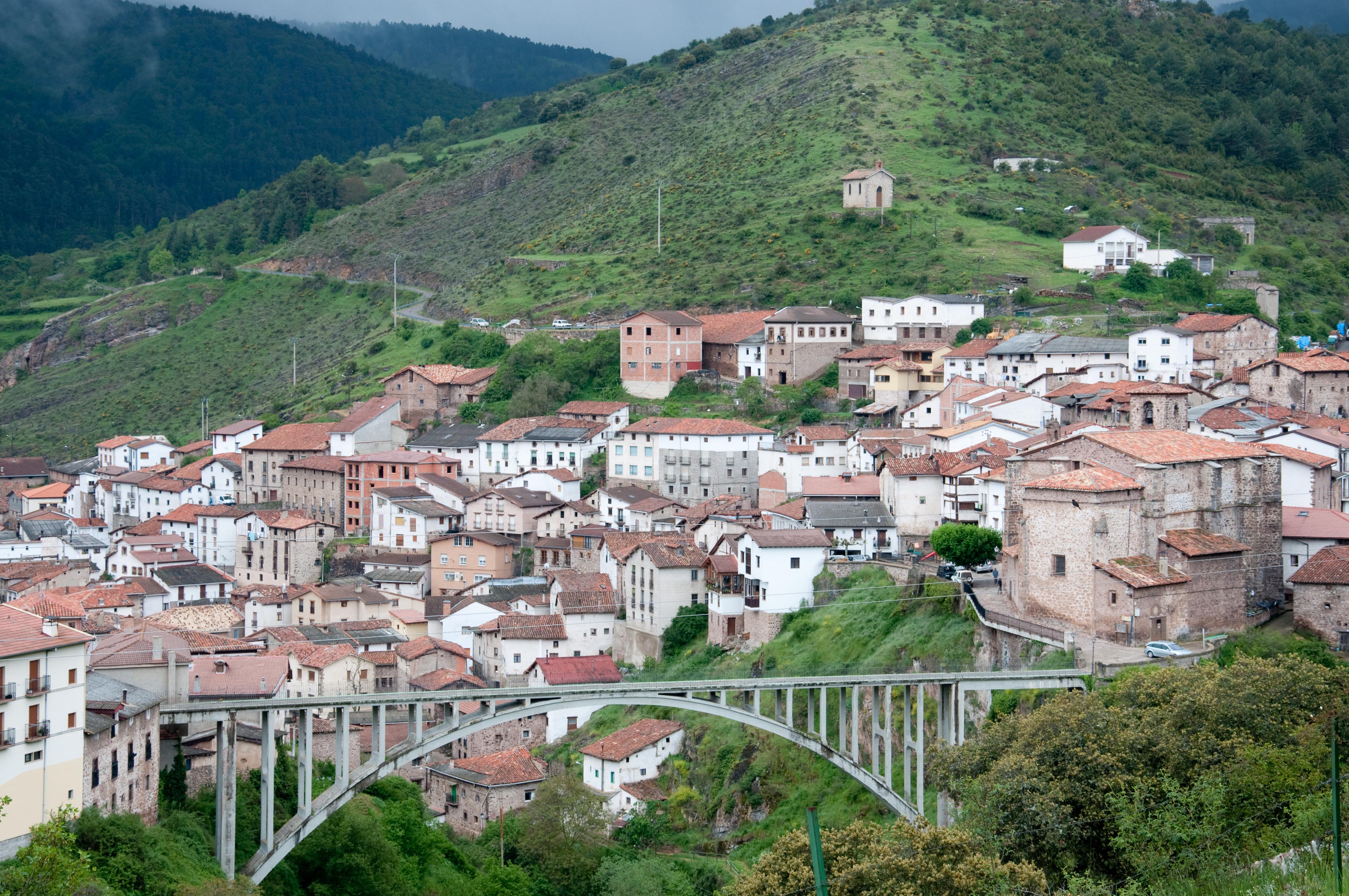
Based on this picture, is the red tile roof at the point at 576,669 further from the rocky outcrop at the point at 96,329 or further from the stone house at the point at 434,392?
the rocky outcrop at the point at 96,329

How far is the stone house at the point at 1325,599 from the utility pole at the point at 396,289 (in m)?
78.3

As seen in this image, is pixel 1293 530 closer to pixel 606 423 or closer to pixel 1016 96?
pixel 606 423

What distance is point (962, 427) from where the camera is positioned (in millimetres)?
59031

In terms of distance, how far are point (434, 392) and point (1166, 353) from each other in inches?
1545

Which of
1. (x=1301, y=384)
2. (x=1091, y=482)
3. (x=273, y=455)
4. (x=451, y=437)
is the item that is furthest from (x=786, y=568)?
(x=273, y=455)

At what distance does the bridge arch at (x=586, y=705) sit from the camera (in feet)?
109

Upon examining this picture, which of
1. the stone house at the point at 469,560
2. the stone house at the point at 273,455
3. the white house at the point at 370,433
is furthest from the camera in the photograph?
the stone house at the point at 273,455

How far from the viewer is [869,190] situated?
94312 millimetres

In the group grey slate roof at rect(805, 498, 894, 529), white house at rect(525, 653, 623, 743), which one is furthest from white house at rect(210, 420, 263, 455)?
grey slate roof at rect(805, 498, 894, 529)

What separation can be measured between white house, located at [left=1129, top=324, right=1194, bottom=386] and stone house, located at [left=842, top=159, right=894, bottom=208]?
32.1m

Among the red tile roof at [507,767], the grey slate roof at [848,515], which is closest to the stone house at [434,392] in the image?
the grey slate roof at [848,515]

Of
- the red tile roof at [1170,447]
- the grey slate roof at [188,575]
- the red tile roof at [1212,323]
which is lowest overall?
the grey slate roof at [188,575]

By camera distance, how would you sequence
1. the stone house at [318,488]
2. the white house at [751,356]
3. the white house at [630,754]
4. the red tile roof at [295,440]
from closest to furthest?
the white house at [630,754], the white house at [751,356], the stone house at [318,488], the red tile roof at [295,440]

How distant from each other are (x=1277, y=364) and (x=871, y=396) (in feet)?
61.6
